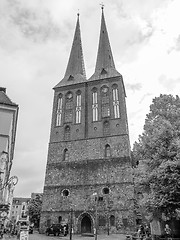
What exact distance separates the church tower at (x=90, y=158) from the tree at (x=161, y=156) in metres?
11.9

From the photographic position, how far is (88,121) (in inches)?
A: 1407

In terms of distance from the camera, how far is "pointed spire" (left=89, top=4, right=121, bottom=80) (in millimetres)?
39625

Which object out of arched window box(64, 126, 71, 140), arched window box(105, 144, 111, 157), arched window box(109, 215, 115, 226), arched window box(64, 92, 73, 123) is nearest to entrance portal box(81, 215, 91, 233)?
arched window box(109, 215, 115, 226)

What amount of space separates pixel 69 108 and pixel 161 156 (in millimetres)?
26456

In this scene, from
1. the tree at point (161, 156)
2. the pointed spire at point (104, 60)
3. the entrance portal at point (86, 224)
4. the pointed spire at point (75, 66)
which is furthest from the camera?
the pointed spire at point (75, 66)

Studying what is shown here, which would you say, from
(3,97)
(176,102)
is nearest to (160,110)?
(176,102)

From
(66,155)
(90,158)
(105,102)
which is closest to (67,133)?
(66,155)

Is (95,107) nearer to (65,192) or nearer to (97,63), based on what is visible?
(97,63)

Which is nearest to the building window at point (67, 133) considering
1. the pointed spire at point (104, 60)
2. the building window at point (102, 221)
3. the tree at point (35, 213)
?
the pointed spire at point (104, 60)

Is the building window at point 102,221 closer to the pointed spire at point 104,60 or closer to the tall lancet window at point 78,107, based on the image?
the tall lancet window at point 78,107

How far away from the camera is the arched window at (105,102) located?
35.6 m

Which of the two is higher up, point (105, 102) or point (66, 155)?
point (105, 102)

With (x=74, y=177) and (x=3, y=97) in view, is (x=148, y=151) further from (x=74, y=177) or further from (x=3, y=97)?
(x=74, y=177)

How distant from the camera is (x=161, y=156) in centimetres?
1283
